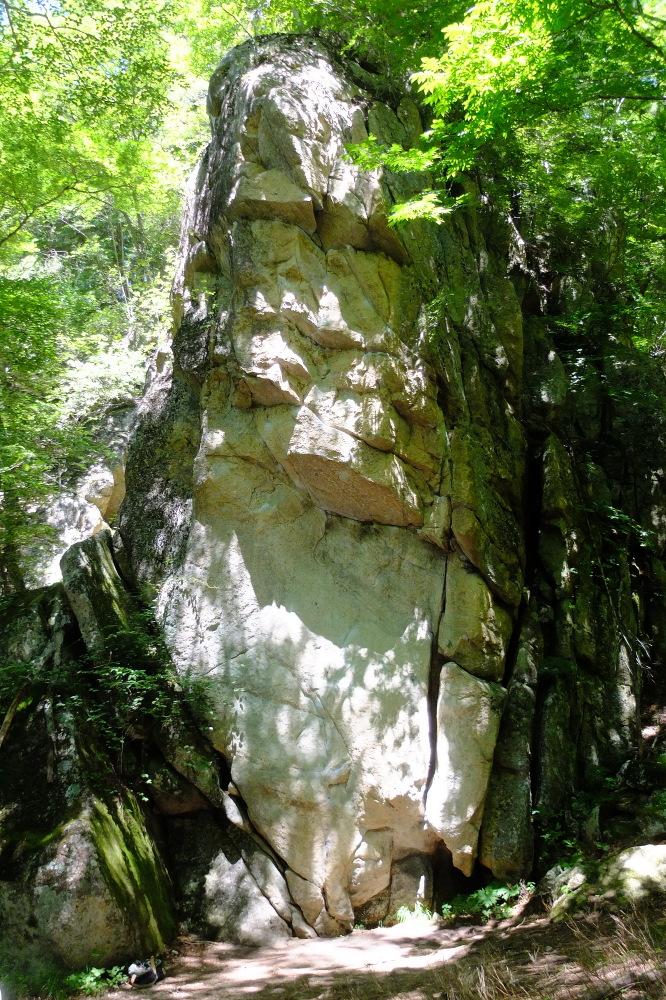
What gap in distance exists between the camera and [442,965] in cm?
580

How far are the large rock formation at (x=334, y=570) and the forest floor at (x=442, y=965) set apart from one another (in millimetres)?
441

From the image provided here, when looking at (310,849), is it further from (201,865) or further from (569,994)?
(569,994)

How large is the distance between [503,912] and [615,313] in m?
10.3

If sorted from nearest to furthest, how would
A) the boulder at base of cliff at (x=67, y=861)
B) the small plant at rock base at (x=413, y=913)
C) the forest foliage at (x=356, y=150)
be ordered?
the boulder at base of cliff at (x=67, y=861) < the forest foliage at (x=356, y=150) < the small plant at rock base at (x=413, y=913)

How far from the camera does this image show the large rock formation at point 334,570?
7.32 metres

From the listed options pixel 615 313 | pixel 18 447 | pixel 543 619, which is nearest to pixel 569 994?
pixel 543 619

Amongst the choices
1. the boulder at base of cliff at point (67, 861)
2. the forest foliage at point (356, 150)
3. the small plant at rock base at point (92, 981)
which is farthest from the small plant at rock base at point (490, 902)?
the forest foliage at point (356, 150)

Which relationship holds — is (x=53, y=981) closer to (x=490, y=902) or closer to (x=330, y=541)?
(x=490, y=902)

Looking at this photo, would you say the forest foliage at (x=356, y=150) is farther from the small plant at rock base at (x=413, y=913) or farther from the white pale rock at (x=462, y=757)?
the small plant at rock base at (x=413, y=913)

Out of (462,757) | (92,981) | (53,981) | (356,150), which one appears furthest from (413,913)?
(356,150)

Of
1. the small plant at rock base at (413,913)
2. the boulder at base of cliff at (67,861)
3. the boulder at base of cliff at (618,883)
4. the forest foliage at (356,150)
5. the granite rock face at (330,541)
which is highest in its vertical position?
the forest foliage at (356,150)

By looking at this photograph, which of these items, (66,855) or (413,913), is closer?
(66,855)

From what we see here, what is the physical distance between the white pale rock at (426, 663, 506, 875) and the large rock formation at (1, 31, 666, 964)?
0.03m

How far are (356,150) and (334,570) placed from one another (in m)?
4.95
